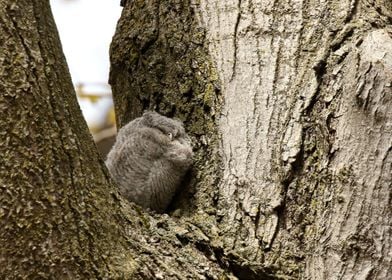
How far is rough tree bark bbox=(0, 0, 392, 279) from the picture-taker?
64.9 inches

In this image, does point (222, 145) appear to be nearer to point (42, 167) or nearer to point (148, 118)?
point (148, 118)

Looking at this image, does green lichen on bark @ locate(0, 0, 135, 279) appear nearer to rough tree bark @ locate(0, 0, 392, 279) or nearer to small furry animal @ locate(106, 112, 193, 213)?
rough tree bark @ locate(0, 0, 392, 279)

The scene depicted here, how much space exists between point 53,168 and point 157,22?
101 centimetres

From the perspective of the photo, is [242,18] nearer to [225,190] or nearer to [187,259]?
[225,190]

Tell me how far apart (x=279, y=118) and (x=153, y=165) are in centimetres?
38

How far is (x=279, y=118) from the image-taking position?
2.17m

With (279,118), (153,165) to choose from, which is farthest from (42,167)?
(279,118)

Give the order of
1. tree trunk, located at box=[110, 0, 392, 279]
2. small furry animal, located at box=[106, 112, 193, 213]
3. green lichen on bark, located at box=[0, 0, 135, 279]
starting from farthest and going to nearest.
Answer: small furry animal, located at box=[106, 112, 193, 213]
tree trunk, located at box=[110, 0, 392, 279]
green lichen on bark, located at box=[0, 0, 135, 279]

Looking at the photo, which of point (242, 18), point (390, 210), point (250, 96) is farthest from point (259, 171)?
point (242, 18)

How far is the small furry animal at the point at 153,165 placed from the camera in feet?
7.30

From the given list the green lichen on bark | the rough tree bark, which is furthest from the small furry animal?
the green lichen on bark

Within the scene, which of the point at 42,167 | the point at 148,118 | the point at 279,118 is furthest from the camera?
the point at 148,118

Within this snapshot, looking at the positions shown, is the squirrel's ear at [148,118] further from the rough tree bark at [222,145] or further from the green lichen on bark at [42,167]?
the green lichen on bark at [42,167]

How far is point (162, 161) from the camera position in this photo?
7.37 ft
